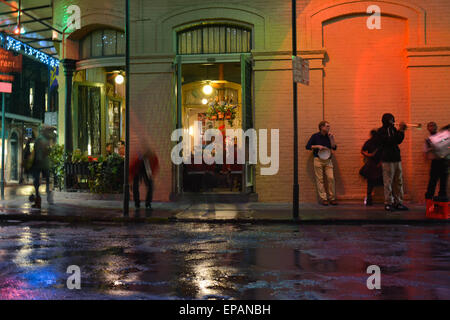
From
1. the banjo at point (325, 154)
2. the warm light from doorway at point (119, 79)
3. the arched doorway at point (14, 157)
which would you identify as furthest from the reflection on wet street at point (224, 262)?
the arched doorway at point (14, 157)

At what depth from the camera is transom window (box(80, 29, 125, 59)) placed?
1598 centimetres

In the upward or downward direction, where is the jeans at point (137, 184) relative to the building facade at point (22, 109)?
downward

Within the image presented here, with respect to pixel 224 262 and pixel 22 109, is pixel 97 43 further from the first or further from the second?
pixel 22 109

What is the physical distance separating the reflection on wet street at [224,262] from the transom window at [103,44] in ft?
25.5

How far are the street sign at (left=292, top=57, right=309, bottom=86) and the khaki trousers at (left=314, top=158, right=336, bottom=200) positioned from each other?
10.7 ft

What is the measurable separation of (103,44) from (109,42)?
248 mm

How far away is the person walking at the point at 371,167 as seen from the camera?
1368 cm

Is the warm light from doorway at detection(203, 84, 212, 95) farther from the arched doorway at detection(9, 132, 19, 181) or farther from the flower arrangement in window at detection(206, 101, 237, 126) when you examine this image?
the arched doorway at detection(9, 132, 19, 181)

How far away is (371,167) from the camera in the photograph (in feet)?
45.0

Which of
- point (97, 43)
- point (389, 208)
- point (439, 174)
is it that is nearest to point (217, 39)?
point (97, 43)

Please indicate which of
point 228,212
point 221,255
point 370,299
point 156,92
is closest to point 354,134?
point 228,212

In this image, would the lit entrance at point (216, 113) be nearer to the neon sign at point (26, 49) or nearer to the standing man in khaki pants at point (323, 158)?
the standing man in khaki pants at point (323, 158)
